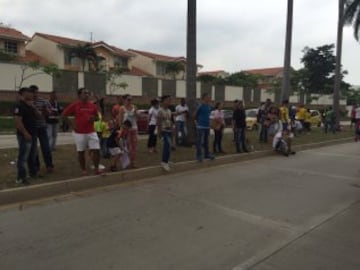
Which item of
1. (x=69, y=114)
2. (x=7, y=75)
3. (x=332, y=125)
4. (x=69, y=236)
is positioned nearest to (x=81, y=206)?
(x=69, y=236)

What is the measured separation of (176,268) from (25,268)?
154 centimetres

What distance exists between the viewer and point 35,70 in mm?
30516

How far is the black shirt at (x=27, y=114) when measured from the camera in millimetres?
7559

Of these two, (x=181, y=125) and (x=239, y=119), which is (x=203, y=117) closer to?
(x=239, y=119)

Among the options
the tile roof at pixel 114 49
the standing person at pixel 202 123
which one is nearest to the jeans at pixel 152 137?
the standing person at pixel 202 123

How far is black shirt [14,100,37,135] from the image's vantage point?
24.8 feet

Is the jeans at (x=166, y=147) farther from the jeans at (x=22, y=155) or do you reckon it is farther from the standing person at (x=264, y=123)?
the standing person at (x=264, y=123)

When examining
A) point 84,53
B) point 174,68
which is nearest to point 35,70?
point 84,53

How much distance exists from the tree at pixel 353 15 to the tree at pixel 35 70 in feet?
62.5

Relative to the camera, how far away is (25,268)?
4.39 metres

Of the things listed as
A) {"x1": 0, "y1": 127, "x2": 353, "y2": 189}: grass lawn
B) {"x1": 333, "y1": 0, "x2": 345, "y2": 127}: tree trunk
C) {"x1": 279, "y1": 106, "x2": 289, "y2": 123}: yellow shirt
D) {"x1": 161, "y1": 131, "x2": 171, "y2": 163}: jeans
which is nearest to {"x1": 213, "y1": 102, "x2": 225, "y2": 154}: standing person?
{"x1": 0, "y1": 127, "x2": 353, "y2": 189}: grass lawn

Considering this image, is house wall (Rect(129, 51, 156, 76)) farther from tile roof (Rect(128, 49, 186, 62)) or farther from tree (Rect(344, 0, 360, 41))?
tree (Rect(344, 0, 360, 41))

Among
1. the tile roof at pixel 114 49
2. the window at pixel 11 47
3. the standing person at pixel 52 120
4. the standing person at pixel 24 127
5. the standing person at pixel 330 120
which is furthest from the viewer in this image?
the tile roof at pixel 114 49

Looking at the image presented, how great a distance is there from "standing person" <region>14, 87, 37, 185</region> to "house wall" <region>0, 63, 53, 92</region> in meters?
23.3
